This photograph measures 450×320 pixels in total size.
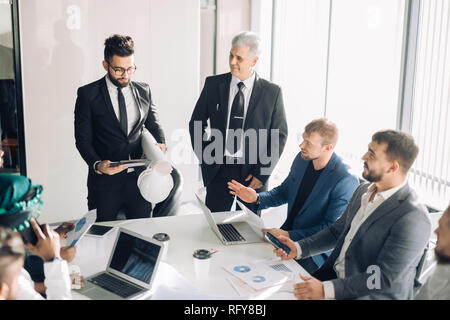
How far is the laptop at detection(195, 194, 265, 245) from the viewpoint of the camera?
255 centimetres

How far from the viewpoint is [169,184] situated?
291 cm

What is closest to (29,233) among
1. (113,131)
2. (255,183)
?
(113,131)

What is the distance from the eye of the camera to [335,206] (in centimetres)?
278

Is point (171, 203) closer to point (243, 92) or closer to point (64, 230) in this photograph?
point (64, 230)

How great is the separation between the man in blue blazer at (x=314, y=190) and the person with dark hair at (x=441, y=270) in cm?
97

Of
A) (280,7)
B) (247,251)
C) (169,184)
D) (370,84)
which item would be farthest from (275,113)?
(280,7)

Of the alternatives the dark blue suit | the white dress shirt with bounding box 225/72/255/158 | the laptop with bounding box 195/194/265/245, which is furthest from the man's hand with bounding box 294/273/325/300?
the white dress shirt with bounding box 225/72/255/158

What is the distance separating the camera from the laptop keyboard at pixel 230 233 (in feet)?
8.50

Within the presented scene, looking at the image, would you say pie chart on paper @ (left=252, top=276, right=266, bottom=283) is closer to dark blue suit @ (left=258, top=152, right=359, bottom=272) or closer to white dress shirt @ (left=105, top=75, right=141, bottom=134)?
dark blue suit @ (left=258, top=152, right=359, bottom=272)

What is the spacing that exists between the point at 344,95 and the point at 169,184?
6.88 ft

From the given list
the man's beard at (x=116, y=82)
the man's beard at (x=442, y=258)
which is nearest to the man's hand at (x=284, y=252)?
the man's beard at (x=442, y=258)

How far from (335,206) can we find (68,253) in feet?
5.04

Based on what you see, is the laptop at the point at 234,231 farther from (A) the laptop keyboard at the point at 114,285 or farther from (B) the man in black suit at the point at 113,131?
(B) the man in black suit at the point at 113,131
